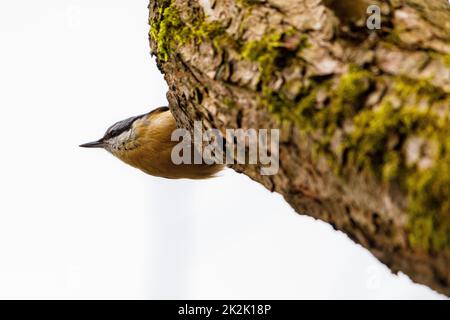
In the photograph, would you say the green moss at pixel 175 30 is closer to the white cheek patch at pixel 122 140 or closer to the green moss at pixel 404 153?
the green moss at pixel 404 153

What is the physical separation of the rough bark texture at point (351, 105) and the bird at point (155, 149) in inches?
59.1

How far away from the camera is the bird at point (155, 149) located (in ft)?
11.0

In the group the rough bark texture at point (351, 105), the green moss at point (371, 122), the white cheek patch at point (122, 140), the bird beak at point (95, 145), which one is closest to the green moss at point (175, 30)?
the rough bark texture at point (351, 105)

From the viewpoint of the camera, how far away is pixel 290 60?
1532 mm

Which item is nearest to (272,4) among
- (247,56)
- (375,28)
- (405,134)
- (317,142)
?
(247,56)

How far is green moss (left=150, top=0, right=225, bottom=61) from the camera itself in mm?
1839

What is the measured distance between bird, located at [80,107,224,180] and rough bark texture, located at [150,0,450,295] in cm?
150

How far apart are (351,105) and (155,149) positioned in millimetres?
2199

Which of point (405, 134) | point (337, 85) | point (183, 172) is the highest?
point (337, 85)

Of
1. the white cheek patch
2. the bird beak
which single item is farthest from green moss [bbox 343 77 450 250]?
the bird beak

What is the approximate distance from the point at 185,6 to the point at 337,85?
2.86 ft

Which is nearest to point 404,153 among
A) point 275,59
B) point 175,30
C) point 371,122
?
point 371,122

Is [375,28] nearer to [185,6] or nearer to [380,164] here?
[380,164]

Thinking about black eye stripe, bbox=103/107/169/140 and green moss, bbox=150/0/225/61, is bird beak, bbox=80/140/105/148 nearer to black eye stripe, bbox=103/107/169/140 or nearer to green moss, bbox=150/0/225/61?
black eye stripe, bbox=103/107/169/140
